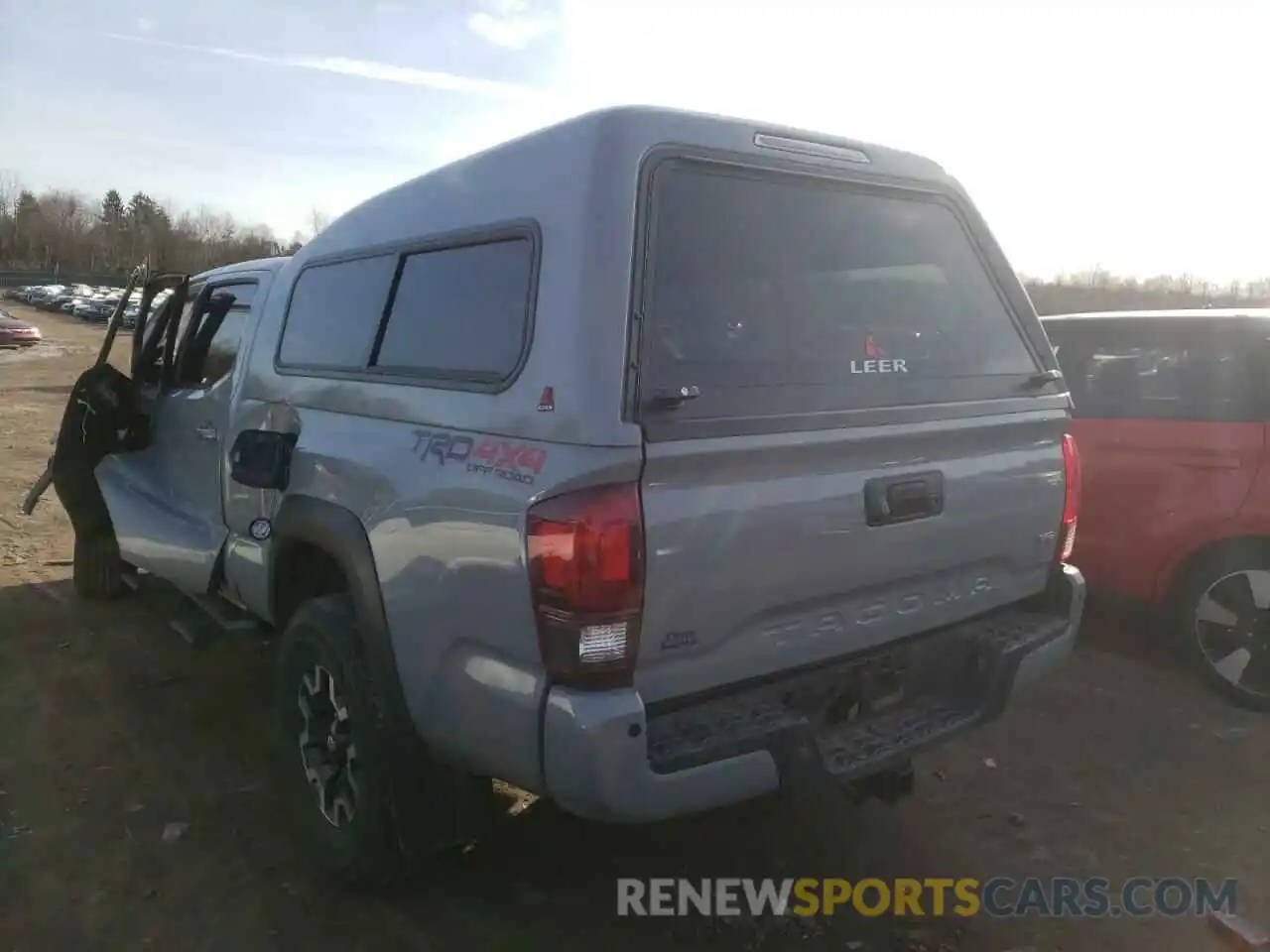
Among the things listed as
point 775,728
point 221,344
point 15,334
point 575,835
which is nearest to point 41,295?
point 15,334

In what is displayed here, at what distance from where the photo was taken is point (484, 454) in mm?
2459

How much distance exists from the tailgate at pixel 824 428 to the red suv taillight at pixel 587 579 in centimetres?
6

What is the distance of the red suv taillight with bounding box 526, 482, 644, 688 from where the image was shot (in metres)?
2.19

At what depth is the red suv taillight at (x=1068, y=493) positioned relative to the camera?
3236 millimetres

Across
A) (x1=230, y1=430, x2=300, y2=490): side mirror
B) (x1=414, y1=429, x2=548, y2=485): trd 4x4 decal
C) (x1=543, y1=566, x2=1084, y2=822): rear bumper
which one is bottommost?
(x1=543, y1=566, x2=1084, y2=822): rear bumper

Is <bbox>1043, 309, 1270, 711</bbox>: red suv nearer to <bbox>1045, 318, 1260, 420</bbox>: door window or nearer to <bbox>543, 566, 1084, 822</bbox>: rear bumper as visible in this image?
<bbox>1045, 318, 1260, 420</bbox>: door window

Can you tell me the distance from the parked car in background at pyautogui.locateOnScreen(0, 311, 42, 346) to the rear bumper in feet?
120

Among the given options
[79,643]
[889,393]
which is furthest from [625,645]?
[79,643]

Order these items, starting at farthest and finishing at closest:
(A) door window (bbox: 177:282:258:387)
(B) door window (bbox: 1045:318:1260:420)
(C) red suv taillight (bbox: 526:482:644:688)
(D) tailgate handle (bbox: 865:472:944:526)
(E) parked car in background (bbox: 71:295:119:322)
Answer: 1. (E) parked car in background (bbox: 71:295:119:322)
2. (B) door window (bbox: 1045:318:1260:420)
3. (A) door window (bbox: 177:282:258:387)
4. (D) tailgate handle (bbox: 865:472:944:526)
5. (C) red suv taillight (bbox: 526:482:644:688)

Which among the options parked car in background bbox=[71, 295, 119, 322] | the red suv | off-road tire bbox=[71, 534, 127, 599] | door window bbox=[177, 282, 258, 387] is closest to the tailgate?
the red suv

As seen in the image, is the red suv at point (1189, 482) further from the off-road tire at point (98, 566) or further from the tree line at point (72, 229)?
the tree line at point (72, 229)

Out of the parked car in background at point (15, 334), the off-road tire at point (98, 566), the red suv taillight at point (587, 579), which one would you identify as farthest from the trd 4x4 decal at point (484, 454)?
the parked car in background at point (15, 334)

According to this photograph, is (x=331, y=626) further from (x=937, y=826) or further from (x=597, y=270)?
(x=937, y=826)

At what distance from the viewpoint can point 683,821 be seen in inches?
139
